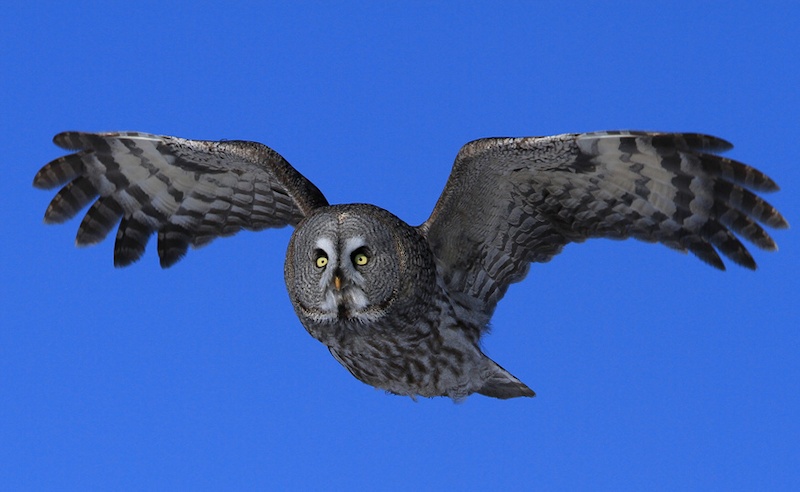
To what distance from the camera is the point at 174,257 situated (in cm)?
1101

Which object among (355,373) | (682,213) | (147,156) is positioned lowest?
(355,373)

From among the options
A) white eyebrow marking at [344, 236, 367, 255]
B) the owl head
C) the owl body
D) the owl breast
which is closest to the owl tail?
the owl body

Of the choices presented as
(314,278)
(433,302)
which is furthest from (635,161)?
(314,278)

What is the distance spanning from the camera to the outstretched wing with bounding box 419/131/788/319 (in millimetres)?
9109

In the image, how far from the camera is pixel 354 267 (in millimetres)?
9297

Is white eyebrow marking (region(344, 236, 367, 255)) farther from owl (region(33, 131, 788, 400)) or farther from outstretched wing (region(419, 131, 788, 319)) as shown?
A: outstretched wing (region(419, 131, 788, 319))

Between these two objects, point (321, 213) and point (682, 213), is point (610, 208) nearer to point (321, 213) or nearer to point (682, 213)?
point (682, 213)

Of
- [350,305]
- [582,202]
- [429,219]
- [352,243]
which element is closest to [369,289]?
[350,305]

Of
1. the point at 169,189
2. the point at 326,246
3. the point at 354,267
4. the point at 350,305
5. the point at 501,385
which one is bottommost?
the point at 501,385

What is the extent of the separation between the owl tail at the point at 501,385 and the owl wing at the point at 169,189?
2.06 meters

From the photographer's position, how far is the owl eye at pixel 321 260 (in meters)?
9.30

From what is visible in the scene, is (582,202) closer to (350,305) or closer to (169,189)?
(350,305)

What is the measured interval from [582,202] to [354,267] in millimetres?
1933

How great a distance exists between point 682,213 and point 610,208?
1.91 ft
